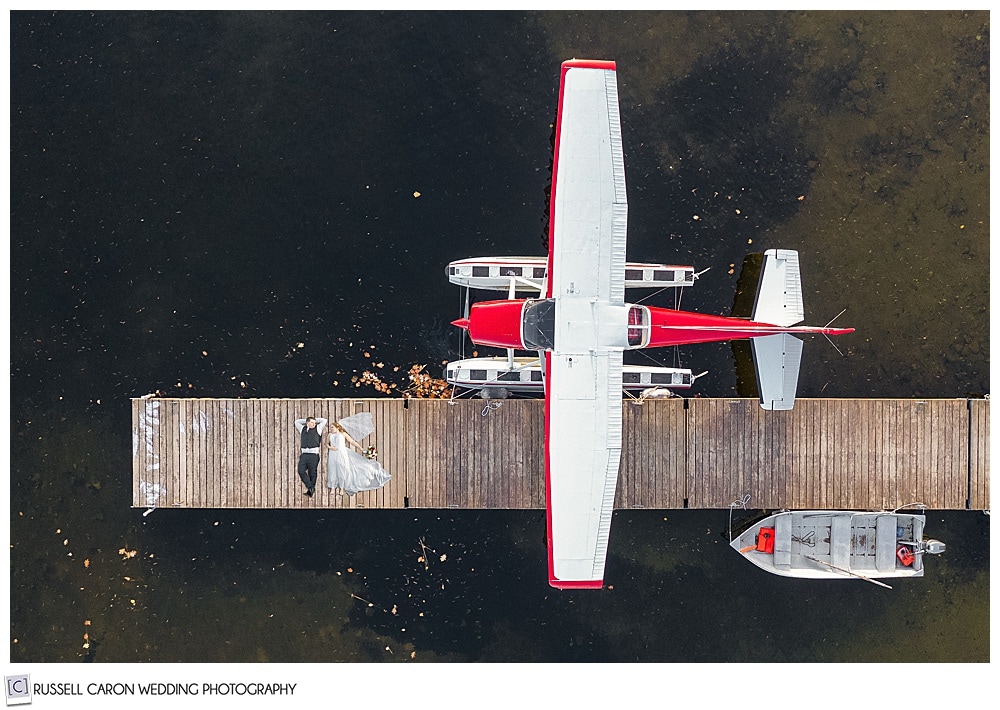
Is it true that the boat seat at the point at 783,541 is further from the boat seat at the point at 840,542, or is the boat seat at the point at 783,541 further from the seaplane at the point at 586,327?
the seaplane at the point at 586,327

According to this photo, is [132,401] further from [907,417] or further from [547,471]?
[907,417]

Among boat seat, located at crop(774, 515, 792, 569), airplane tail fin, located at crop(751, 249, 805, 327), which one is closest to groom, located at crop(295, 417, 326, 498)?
airplane tail fin, located at crop(751, 249, 805, 327)

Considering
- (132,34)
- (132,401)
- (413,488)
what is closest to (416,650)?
(413,488)

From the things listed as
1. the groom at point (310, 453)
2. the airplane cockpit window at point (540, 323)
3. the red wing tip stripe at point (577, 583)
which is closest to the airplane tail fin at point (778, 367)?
the airplane cockpit window at point (540, 323)

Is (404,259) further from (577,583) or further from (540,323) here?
(577,583)

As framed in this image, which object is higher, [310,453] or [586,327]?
[586,327]
